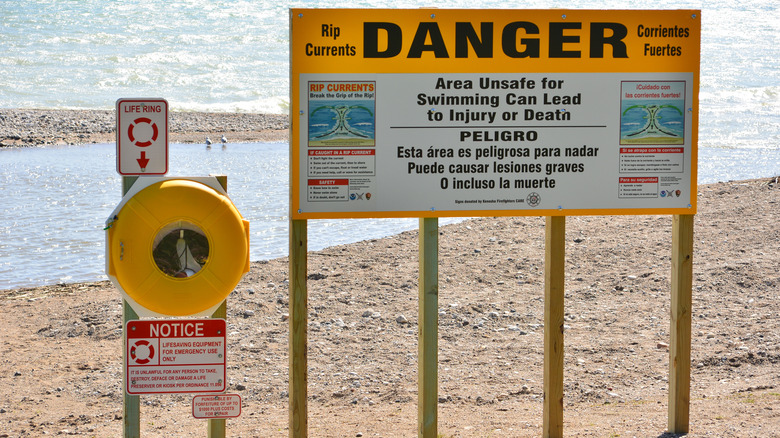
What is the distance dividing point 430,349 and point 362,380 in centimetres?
182

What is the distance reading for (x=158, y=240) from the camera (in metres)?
3.34

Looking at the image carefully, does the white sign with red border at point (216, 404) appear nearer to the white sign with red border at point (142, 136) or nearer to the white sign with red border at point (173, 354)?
the white sign with red border at point (173, 354)

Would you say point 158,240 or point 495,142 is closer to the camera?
point 158,240

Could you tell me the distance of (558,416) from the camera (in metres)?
4.19

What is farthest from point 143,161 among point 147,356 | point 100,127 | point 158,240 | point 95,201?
point 100,127

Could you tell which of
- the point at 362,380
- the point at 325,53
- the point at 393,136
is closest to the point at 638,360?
the point at 362,380

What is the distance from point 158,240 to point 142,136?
1.42 ft

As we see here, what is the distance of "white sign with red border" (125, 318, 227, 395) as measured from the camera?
3451mm

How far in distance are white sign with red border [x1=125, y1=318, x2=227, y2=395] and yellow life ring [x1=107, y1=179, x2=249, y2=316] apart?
93 mm

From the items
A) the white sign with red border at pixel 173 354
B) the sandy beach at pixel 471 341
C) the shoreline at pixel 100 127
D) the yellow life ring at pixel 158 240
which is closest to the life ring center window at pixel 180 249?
the yellow life ring at pixel 158 240

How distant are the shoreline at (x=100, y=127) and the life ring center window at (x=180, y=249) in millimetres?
19286

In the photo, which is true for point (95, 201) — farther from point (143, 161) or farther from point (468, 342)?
point (143, 161)

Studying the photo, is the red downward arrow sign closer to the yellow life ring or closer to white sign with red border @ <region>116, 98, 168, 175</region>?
white sign with red border @ <region>116, 98, 168, 175</region>

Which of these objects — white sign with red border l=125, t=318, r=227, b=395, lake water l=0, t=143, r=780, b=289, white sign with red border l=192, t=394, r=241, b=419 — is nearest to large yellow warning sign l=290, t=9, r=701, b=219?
white sign with red border l=125, t=318, r=227, b=395
